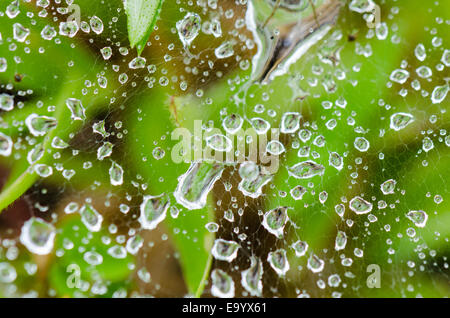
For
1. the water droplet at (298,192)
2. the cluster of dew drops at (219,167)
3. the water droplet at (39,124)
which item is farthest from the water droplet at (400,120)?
the water droplet at (39,124)

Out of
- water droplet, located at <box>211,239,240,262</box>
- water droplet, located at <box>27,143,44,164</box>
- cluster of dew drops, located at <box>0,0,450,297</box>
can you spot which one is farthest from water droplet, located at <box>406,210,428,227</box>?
water droplet, located at <box>27,143,44,164</box>

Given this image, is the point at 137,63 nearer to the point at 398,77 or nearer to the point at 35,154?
the point at 35,154

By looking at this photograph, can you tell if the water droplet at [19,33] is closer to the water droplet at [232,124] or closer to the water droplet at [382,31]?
the water droplet at [232,124]

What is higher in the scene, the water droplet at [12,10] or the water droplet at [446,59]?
the water droplet at [12,10]

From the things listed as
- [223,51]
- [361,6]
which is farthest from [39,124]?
[361,6]

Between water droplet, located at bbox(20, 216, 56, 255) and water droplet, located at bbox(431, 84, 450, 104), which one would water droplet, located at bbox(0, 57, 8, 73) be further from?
water droplet, located at bbox(431, 84, 450, 104)

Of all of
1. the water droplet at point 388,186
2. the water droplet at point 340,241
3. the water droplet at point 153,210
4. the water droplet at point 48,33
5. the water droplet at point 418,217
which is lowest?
the water droplet at point 340,241
